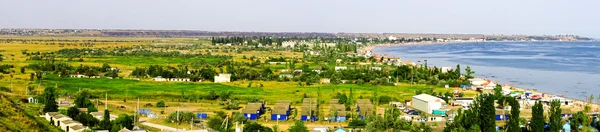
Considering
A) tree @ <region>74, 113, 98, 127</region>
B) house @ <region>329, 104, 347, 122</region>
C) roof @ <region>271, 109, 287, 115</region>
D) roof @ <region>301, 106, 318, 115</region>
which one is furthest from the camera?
roof @ <region>301, 106, 318, 115</region>

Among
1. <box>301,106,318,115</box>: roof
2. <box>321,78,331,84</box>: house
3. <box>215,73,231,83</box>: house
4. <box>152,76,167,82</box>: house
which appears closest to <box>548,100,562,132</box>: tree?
<box>301,106,318,115</box>: roof

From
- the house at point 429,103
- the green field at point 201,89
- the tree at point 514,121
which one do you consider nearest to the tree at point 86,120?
the green field at point 201,89

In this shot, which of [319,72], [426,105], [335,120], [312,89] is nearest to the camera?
[335,120]

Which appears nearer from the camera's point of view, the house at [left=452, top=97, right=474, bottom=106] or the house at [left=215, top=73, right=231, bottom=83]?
the house at [left=452, top=97, right=474, bottom=106]

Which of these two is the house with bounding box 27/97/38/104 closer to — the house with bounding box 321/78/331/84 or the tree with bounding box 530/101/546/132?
the house with bounding box 321/78/331/84

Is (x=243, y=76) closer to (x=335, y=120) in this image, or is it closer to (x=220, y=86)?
(x=220, y=86)

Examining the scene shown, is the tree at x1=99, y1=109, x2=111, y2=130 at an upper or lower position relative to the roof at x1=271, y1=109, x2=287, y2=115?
upper

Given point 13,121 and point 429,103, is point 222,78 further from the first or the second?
point 13,121

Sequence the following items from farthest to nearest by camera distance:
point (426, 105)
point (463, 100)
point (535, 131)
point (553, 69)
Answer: point (553, 69)
point (463, 100)
point (426, 105)
point (535, 131)

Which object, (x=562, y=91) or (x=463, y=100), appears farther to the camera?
(x=562, y=91)

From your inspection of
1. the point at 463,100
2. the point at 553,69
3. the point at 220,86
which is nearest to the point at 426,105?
the point at 463,100

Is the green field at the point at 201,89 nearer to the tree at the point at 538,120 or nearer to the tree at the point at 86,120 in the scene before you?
the tree at the point at 86,120
